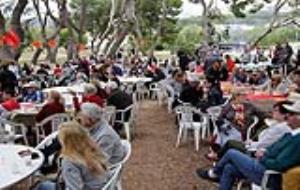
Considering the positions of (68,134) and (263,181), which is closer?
(68,134)

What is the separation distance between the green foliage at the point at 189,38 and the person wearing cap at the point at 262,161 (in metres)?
32.0

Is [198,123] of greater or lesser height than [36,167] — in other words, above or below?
below

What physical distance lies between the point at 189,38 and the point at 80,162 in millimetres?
38793

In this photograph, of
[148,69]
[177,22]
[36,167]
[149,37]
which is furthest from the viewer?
[177,22]

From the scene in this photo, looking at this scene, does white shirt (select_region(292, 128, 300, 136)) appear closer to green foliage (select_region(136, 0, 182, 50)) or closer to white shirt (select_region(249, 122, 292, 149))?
white shirt (select_region(249, 122, 292, 149))

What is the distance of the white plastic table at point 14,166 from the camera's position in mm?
4441

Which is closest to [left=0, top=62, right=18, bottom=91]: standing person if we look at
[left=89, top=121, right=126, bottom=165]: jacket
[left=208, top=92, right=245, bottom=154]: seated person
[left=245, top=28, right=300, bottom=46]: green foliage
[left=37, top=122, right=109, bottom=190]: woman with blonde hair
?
[left=208, top=92, right=245, bottom=154]: seated person

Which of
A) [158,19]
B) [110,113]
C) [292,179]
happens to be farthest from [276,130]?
[158,19]

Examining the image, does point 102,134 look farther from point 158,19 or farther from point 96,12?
point 96,12

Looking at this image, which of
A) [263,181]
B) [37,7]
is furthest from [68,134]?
[37,7]

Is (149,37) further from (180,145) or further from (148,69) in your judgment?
(180,145)

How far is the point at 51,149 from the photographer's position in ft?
21.2

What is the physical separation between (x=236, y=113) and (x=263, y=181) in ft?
10.2

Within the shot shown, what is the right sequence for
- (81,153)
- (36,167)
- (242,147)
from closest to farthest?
1. (81,153)
2. (36,167)
3. (242,147)
